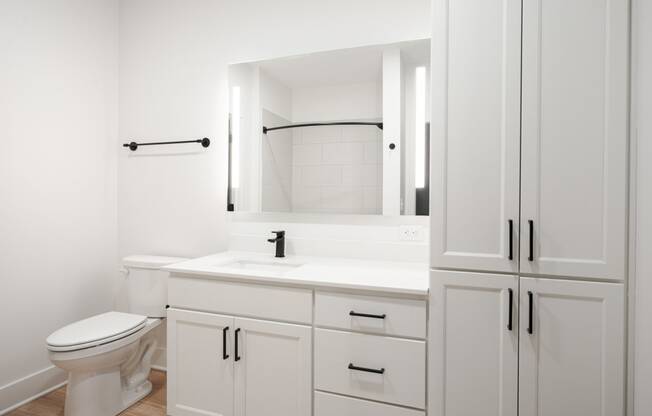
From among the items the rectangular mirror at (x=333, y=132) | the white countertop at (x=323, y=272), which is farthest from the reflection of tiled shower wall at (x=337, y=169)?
the white countertop at (x=323, y=272)

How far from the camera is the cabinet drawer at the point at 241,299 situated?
156 centimetres

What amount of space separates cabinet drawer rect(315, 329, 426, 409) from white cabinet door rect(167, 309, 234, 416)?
0.47 metres

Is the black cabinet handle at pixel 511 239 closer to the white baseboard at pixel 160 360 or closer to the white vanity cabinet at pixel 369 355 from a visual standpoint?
the white vanity cabinet at pixel 369 355

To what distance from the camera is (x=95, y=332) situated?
1783 millimetres

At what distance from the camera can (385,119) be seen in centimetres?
190

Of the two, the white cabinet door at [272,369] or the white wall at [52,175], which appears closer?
the white cabinet door at [272,369]

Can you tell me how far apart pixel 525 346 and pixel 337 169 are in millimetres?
1205

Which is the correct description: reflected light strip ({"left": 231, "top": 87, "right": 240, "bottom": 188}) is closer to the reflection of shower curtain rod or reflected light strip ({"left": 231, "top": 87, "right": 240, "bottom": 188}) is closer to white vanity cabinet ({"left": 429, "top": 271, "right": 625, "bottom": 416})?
the reflection of shower curtain rod

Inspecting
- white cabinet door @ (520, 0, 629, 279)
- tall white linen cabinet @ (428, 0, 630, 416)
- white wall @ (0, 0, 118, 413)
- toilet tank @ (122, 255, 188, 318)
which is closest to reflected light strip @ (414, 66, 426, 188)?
tall white linen cabinet @ (428, 0, 630, 416)

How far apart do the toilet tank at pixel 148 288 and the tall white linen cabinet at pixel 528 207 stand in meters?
1.62

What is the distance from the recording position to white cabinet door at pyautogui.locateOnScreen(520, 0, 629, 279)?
120 cm

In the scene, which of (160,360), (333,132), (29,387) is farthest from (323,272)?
(29,387)

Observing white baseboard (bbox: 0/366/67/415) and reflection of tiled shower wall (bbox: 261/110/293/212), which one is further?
reflection of tiled shower wall (bbox: 261/110/293/212)

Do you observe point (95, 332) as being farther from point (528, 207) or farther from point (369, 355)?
point (528, 207)
